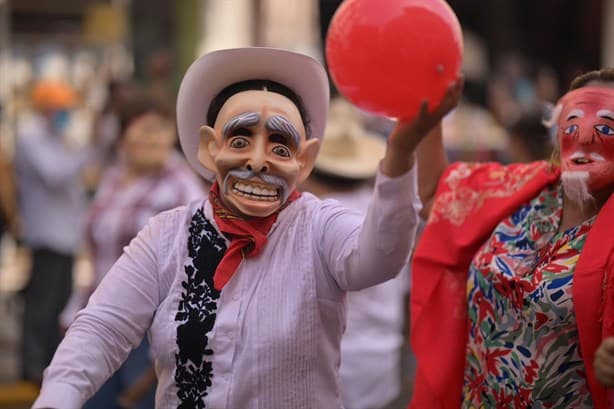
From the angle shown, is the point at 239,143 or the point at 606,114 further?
the point at 606,114

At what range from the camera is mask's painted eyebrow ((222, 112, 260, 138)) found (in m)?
2.89

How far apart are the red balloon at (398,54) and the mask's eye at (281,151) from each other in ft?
1.23

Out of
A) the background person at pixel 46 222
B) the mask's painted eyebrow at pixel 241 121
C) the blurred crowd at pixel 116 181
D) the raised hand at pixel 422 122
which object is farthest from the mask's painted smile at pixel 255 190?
the background person at pixel 46 222

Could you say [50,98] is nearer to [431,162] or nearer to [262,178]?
[431,162]

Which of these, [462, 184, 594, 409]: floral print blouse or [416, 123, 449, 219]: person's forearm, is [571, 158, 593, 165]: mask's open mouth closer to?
[462, 184, 594, 409]: floral print blouse

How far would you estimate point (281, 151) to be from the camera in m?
2.92

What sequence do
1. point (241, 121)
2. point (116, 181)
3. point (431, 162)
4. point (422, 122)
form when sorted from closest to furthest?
point (422, 122)
point (241, 121)
point (431, 162)
point (116, 181)

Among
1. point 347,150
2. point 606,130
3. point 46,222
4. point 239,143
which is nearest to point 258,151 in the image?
point 239,143

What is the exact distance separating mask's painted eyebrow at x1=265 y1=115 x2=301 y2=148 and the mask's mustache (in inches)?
4.6

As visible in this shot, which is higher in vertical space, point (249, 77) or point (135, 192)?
point (249, 77)

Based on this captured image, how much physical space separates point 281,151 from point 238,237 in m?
0.25

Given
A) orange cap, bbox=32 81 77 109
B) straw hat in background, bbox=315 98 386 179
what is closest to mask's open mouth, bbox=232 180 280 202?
straw hat in background, bbox=315 98 386 179

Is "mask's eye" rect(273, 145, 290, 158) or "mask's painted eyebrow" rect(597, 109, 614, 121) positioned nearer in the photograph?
"mask's eye" rect(273, 145, 290, 158)

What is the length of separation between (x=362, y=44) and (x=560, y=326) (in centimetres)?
95
